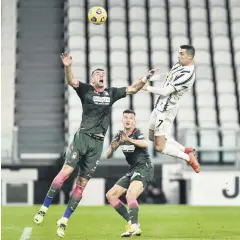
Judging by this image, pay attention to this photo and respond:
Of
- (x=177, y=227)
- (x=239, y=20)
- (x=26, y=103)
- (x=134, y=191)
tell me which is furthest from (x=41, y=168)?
(x=239, y=20)

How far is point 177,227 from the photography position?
10320 millimetres

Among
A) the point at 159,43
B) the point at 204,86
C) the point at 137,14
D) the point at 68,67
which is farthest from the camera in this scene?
the point at 137,14

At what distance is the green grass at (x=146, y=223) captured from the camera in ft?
29.4

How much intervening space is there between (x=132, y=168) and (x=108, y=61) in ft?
40.6

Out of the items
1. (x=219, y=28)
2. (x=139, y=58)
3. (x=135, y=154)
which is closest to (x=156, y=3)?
(x=219, y=28)

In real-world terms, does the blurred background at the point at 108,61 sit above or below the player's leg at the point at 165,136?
above

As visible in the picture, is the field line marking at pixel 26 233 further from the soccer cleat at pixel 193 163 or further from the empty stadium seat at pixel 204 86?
the empty stadium seat at pixel 204 86

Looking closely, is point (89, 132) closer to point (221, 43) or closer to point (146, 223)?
point (146, 223)

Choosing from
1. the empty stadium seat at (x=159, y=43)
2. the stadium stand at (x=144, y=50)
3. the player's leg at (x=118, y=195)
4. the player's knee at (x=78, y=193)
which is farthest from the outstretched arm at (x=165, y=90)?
the empty stadium seat at (x=159, y=43)

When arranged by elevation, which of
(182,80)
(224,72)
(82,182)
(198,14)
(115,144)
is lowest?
(82,182)

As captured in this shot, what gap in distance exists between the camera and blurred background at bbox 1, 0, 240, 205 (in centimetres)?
1911

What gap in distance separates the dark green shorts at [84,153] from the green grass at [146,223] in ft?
2.83

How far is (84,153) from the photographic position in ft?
28.4

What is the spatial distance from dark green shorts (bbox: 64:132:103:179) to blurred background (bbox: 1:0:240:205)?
7656 mm
